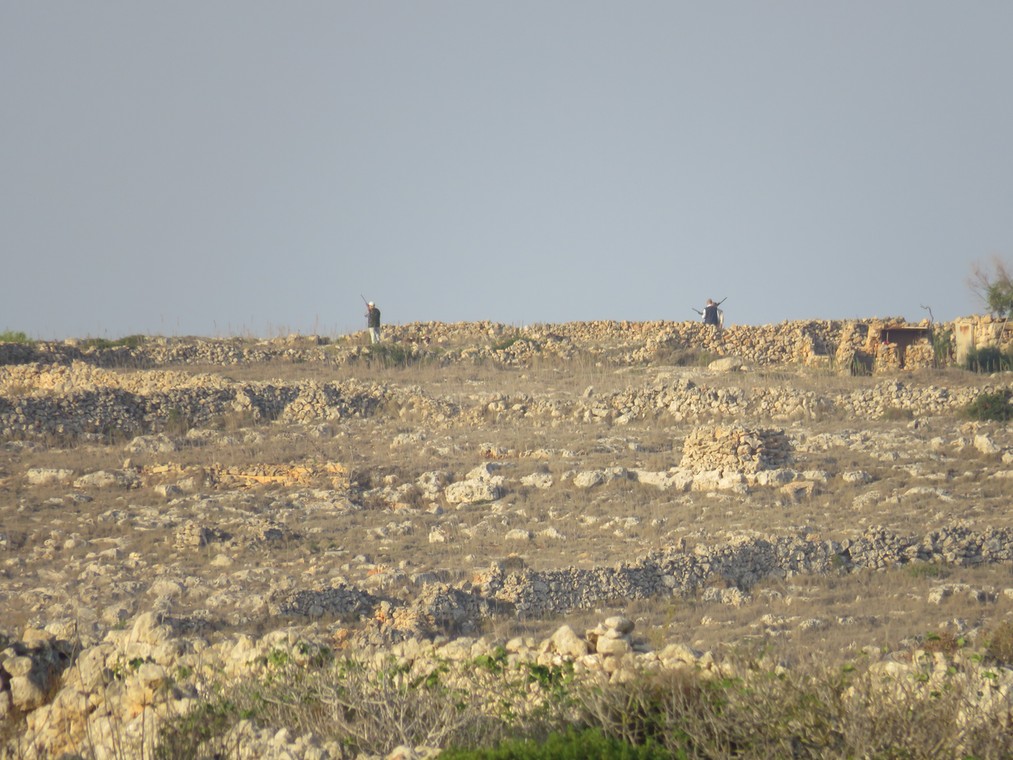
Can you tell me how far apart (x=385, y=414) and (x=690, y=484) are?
6820mm

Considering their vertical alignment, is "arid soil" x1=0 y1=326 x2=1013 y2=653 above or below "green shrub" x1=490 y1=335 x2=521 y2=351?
below

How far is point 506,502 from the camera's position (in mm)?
12289

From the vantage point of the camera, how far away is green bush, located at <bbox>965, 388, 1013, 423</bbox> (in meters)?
15.4

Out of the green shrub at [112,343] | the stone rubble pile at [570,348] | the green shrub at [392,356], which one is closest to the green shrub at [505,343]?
the stone rubble pile at [570,348]

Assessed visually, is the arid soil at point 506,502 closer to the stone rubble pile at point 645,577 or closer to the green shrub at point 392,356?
the stone rubble pile at point 645,577

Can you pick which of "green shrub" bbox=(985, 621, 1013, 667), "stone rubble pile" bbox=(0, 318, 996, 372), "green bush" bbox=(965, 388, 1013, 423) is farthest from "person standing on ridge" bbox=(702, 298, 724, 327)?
"green shrub" bbox=(985, 621, 1013, 667)

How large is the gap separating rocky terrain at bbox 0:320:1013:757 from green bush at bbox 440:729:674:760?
0.82 meters

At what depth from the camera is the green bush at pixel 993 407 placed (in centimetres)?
1539

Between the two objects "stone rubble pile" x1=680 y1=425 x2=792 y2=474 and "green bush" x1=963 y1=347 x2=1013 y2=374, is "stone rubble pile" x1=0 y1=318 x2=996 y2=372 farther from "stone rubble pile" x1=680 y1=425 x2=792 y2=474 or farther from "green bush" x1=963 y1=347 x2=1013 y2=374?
"stone rubble pile" x1=680 y1=425 x2=792 y2=474

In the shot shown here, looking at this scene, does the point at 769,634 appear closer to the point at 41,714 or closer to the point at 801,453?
the point at 41,714

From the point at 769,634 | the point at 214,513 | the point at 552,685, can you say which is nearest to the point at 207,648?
the point at 552,685

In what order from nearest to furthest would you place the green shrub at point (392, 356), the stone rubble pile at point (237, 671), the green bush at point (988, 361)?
1. the stone rubble pile at point (237, 671)
2. the green bush at point (988, 361)
3. the green shrub at point (392, 356)

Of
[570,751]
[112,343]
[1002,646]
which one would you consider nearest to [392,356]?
[112,343]

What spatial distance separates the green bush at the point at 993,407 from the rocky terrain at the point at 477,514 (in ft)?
1.15
